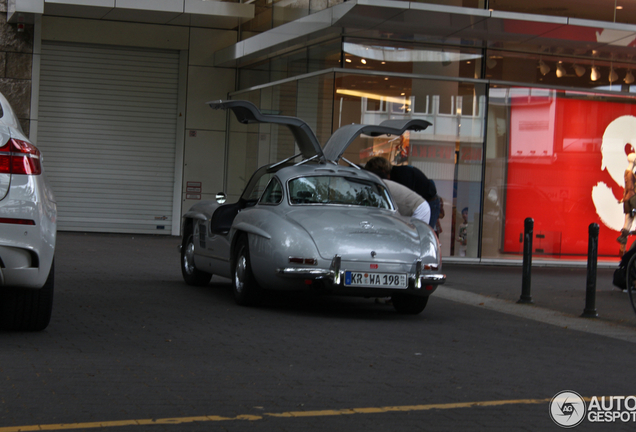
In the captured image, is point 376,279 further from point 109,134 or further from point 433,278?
point 109,134

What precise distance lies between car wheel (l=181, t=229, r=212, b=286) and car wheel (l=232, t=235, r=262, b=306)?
5.96 ft

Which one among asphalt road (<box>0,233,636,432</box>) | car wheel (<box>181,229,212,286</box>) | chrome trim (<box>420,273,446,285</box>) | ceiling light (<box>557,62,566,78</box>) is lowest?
asphalt road (<box>0,233,636,432</box>)

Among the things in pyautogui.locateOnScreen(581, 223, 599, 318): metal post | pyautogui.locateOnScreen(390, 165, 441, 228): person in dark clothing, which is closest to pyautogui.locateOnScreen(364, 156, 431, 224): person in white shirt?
pyautogui.locateOnScreen(390, 165, 441, 228): person in dark clothing

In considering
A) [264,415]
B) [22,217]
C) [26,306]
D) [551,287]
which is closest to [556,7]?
[551,287]

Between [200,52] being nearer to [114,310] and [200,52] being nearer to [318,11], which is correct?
[318,11]

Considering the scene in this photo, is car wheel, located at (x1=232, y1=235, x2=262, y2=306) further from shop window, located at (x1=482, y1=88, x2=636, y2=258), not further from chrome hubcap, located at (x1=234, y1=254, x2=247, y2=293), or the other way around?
shop window, located at (x1=482, y1=88, x2=636, y2=258)

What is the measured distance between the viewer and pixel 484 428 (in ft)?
14.3

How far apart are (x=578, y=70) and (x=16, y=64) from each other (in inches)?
527

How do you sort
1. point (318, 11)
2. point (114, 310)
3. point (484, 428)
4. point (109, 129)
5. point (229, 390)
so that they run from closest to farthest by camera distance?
point (484, 428), point (229, 390), point (114, 310), point (318, 11), point (109, 129)

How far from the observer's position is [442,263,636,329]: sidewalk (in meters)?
10.2

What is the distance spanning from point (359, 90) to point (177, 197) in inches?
317

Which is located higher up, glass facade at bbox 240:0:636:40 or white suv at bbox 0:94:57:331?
glass facade at bbox 240:0:636:40

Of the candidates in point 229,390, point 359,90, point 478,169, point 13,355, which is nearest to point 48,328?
point 13,355

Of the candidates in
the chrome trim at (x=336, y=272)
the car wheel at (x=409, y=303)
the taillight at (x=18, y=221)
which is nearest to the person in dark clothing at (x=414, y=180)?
the car wheel at (x=409, y=303)
